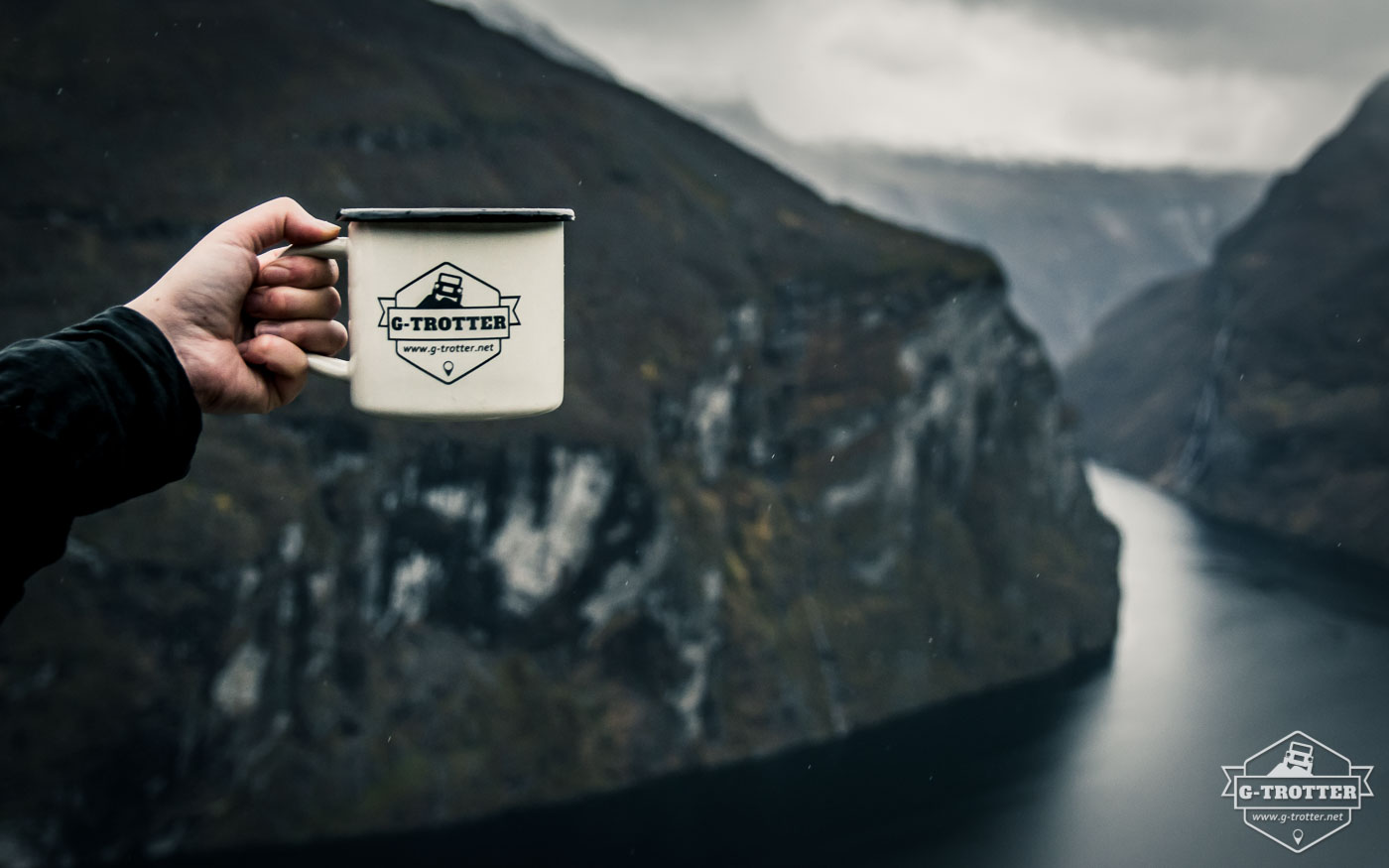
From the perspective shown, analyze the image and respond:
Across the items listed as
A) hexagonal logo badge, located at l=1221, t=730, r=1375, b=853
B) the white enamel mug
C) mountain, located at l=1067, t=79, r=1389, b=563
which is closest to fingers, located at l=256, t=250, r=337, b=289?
the white enamel mug

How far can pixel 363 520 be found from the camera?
226 feet

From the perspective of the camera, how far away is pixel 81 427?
179 centimetres

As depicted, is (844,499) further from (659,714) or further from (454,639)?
(454,639)

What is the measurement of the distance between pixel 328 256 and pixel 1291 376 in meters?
168

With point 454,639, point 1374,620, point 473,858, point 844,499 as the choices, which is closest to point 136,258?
point 454,639

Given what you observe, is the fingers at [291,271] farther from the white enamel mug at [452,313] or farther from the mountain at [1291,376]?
the mountain at [1291,376]

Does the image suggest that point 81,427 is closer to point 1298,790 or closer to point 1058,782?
point 1058,782

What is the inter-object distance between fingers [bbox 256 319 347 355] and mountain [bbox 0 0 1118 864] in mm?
61628

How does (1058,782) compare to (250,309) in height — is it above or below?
below

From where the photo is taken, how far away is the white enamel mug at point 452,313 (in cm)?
245

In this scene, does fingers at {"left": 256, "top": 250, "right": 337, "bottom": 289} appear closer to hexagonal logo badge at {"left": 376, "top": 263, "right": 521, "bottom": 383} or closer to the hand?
the hand

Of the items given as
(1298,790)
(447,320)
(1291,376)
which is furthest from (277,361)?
(1291,376)

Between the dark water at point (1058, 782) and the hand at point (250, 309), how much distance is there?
2015 inches

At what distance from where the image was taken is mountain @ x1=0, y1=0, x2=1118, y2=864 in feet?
201
